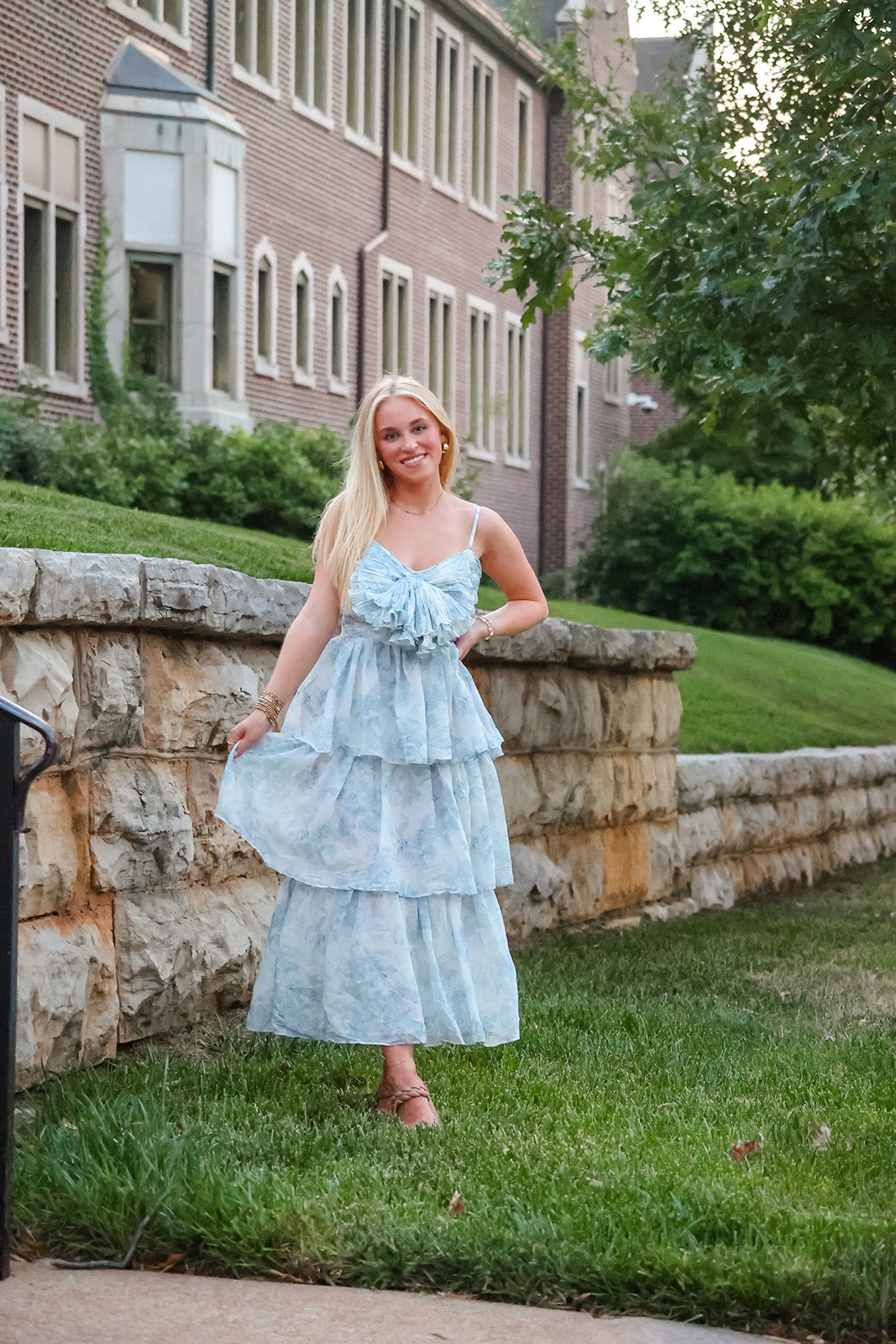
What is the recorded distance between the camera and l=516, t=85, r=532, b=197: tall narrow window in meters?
27.3

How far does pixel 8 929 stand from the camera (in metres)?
3.06

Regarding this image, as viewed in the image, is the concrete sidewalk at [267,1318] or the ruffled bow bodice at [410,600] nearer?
the concrete sidewalk at [267,1318]

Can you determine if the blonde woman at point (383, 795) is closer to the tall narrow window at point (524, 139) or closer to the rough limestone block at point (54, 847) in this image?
the rough limestone block at point (54, 847)

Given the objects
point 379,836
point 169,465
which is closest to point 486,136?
point 169,465

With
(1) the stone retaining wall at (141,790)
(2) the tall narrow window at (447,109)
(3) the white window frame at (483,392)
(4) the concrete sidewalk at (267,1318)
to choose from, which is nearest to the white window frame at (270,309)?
(2) the tall narrow window at (447,109)

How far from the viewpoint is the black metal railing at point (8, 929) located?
3018 mm

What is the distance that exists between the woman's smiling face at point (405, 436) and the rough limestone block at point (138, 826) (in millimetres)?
1116

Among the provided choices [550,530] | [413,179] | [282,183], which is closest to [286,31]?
[282,183]

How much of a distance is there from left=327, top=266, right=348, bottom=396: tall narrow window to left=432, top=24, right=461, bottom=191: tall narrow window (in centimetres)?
349

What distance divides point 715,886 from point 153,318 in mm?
10221

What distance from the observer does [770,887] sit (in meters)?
10.4

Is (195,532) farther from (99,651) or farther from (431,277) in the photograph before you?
(431,277)

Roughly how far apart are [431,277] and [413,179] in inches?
56.3

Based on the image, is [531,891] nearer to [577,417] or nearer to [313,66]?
[313,66]
